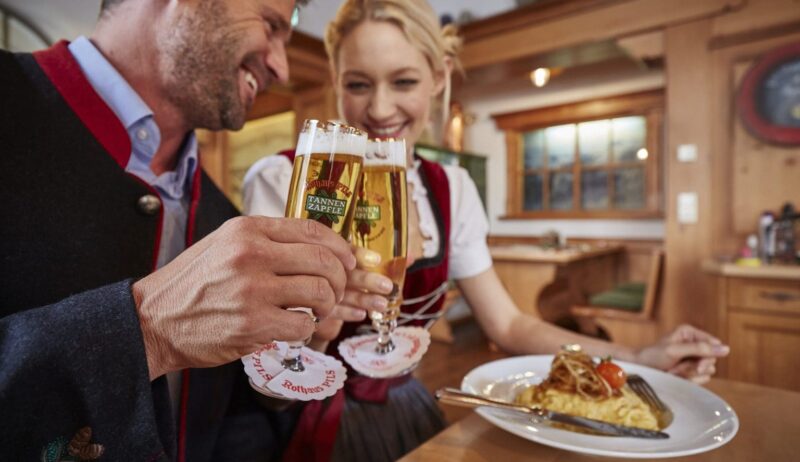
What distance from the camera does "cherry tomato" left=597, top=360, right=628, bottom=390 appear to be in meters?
0.93

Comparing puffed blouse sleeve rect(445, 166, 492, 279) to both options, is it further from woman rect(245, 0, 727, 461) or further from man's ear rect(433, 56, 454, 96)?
man's ear rect(433, 56, 454, 96)

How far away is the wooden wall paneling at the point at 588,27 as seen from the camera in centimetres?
364

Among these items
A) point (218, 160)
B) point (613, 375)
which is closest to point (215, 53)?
point (613, 375)

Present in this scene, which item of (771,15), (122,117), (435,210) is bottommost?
(435,210)

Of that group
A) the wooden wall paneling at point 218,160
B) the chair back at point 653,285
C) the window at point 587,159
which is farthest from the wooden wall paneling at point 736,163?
the wooden wall paneling at point 218,160

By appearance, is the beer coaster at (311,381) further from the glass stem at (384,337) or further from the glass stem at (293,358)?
the glass stem at (384,337)

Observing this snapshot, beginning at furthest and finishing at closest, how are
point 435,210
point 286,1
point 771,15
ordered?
point 771,15, point 435,210, point 286,1

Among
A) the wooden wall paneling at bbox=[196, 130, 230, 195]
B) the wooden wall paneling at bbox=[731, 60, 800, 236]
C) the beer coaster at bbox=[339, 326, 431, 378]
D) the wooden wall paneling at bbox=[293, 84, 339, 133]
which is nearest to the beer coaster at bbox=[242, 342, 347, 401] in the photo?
the beer coaster at bbox=[339, 326, 431, 378]

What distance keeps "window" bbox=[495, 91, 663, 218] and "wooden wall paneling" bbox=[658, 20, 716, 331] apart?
2.05 metres

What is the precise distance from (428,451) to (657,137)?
5.97 meters

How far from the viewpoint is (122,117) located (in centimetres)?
98

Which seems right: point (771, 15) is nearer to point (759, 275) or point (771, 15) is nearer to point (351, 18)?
point (759, 275)

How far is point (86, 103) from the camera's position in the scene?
0.91m

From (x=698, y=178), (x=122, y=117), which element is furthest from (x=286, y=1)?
(x=698, y=178)
